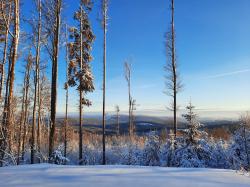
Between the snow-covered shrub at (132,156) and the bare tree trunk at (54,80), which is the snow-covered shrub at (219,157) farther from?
the bare tree trunk at (54,80)

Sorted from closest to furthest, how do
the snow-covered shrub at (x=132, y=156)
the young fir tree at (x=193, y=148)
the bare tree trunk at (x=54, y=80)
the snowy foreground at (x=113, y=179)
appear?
the snowy foreground at (x=113, y=179)
the bare tree trunk at (x=54, y=80)
the young fir tree at (x=193, y=148)
the snow-covered shrub at (x=132, y=156)

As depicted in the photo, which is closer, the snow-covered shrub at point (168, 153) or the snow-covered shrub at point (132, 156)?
the snow-covered shrub at point (168, 153)

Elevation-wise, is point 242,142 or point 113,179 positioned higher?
point 113,179

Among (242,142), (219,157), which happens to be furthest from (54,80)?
(242,142)

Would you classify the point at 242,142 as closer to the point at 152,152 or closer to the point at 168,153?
the point at 168,153

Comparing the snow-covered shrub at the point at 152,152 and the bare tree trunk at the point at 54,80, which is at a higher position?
the bare tree trunk at the point at 54,80

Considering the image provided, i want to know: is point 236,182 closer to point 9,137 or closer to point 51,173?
point 51,173

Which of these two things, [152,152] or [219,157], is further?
Answer: [152,152]

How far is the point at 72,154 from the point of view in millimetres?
25531

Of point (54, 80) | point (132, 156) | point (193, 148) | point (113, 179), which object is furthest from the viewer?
point (132, 156)

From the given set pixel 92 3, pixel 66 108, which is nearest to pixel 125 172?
pixel 92 3

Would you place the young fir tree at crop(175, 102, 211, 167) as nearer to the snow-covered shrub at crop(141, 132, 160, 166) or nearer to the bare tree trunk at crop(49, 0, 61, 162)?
the snow-covered shrub at crop(141, 132, 160, 166)

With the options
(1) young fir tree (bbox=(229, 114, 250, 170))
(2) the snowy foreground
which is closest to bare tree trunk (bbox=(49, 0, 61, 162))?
(2) the snowy foreground

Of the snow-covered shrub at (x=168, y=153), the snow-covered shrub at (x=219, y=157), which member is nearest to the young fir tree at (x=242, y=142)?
the snow-covered shrub at (x=219, y=157)
